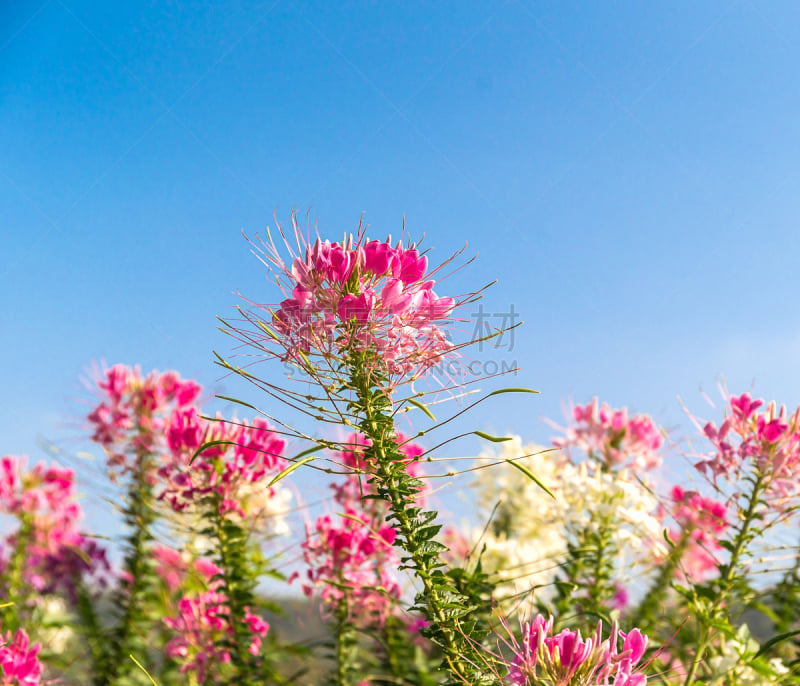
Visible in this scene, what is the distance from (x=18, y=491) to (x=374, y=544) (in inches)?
140

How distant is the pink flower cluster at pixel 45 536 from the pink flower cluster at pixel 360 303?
406cm

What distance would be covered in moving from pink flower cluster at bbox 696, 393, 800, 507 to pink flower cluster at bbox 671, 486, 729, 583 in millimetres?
221

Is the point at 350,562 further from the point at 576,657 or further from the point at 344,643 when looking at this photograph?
the point at 576,657

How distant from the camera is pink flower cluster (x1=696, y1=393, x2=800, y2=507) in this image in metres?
2.58

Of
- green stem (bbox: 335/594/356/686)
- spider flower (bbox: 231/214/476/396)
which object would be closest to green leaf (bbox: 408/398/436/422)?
spider flower (bbox: 231/214/476/396)

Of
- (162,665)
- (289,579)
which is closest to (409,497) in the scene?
(289,579)

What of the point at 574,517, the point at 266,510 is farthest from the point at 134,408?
the point at 574,517

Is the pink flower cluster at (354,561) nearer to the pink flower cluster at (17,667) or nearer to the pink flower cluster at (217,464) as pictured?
the pink flower cluster at (217,464)

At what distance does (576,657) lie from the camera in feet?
5.01

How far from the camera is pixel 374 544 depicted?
331 cm

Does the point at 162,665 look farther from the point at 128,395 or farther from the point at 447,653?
the point at 447,653

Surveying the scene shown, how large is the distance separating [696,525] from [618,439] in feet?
2.92

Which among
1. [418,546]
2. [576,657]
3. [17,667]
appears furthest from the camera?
[17,667]

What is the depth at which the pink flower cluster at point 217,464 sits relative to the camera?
304 cm
